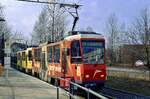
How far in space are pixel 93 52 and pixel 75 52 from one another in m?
1.12

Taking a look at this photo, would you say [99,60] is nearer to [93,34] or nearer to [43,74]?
[93,34]

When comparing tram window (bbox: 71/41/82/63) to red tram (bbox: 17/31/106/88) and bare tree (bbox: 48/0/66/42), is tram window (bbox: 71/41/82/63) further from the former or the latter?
bare tree (bbox: 48/0/66/42)

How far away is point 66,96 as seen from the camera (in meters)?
17.0

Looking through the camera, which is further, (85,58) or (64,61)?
(64,61)

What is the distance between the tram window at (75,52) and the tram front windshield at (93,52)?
32 centimetres

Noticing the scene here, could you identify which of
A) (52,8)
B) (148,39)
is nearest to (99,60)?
(148,39)

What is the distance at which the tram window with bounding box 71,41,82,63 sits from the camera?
71.1 ft

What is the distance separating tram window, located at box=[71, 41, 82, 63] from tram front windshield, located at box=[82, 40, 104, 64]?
0.32 metres

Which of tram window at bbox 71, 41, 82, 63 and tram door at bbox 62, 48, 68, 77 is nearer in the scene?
tram window at bbox 71, 41, 82, 63

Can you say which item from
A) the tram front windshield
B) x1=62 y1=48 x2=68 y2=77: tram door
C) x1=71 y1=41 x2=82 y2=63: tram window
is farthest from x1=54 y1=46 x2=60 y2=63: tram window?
the tram front windshield

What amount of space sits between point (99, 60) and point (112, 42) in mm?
81780

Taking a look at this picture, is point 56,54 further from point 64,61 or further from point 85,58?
point 85,58

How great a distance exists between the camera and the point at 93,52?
21.6 meters

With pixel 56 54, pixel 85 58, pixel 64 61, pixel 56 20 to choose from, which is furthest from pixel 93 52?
pixel 56 20
